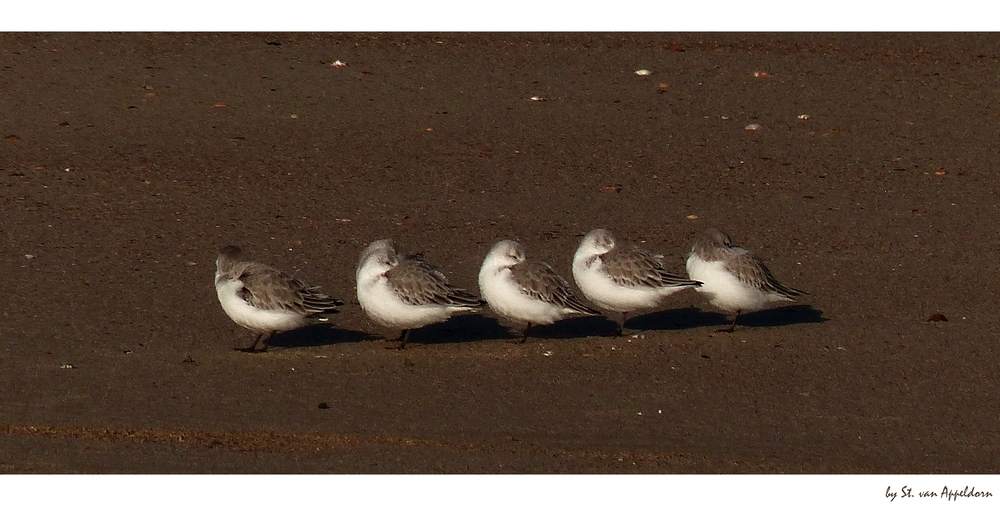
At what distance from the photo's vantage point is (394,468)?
8133 millimetres

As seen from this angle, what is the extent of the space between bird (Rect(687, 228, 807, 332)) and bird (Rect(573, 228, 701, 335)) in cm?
20

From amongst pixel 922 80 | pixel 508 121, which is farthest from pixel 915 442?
pixel 922 80

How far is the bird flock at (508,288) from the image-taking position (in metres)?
9.97

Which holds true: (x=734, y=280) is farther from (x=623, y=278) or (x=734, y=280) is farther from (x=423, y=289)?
(x=423, y=289)

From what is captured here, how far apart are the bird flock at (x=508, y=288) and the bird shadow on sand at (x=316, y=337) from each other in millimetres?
174

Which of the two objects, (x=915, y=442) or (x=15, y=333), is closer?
(x=915, y=442)

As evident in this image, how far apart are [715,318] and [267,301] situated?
3.28 m

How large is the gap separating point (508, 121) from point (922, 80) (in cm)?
501

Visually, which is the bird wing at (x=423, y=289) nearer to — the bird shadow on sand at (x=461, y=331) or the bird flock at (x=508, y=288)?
the bird flock at (x=508, y=288)

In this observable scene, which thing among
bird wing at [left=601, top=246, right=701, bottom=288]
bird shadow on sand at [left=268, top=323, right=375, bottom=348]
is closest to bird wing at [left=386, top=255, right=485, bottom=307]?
bird shadow on sand at [left=268, top=323, right=375, bottom=348]

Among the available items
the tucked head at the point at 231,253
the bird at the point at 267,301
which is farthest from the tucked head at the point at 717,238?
the tucked head at the point at 231,253

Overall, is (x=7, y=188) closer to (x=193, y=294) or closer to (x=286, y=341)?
(x=193, y=294)

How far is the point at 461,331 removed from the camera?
35.2 feet

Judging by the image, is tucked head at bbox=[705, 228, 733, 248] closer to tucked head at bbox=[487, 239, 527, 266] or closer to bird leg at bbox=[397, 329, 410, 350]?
tucked head at bbox=[487, 239, 527, 266]
